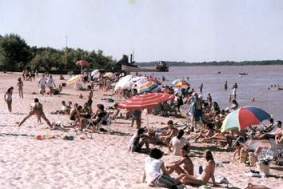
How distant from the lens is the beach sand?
35.3 ft

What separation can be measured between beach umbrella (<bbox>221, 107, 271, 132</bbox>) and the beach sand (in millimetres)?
1061

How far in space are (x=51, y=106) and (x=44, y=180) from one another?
662 inches

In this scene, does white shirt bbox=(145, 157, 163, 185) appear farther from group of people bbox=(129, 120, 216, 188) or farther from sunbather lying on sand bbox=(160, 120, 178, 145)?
sunbather lying on sand bbox=(160, 120, 178, 145)

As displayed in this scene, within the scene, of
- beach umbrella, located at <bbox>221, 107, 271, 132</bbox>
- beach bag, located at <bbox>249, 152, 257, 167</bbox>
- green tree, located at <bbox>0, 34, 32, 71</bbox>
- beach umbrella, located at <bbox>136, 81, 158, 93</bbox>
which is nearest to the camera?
beach umbrella, located at <bbox>221, 107, 271, 132</bbox>

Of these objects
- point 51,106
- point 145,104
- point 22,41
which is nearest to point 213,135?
point 145,104

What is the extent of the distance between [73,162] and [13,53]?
71569mm

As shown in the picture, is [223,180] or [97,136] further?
[97,136]

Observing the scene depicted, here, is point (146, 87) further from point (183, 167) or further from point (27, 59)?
point (27, 59)

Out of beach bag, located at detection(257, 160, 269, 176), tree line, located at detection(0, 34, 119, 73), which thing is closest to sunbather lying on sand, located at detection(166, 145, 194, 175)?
beach bag, located at detection(257, 160, 269, 176)

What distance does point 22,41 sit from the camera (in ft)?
277

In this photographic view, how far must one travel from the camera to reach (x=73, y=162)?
12.7m

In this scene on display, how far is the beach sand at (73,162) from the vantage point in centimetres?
1076

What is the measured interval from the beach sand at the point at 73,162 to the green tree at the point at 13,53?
207 ft

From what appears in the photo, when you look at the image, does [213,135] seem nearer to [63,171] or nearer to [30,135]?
[30,135]
